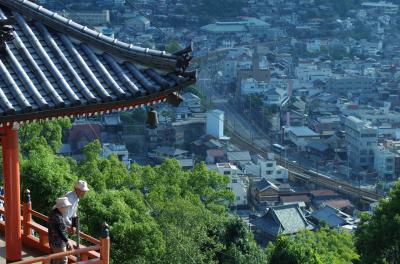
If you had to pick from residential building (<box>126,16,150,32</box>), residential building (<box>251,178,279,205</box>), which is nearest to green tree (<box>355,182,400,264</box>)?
residential building (<box>251,178,279,205</box>)

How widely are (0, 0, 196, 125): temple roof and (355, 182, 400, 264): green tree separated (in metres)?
7.37

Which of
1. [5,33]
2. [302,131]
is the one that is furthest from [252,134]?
[5,33]

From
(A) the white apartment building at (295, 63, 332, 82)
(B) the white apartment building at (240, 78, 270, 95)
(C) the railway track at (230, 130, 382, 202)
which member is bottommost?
(C) the railway track at (230, 130, 382, 202)

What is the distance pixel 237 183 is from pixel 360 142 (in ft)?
26.8

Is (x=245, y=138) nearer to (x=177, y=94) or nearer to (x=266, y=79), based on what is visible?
(x=266, y=79)

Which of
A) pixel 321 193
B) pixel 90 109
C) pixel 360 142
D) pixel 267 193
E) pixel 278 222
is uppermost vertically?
pixel 90 109

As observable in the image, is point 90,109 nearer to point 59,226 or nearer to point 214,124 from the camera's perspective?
point 59,226

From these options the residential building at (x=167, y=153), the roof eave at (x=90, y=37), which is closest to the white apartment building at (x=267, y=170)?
the residential building at (x=167, y=153)

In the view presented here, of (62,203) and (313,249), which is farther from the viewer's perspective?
(313,249)

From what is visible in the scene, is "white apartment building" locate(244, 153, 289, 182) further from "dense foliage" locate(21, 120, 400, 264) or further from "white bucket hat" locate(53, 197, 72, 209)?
"white bucket hat" locate(53, 197, 72, 209)

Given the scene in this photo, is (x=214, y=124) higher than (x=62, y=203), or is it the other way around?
(x=62, y=203)

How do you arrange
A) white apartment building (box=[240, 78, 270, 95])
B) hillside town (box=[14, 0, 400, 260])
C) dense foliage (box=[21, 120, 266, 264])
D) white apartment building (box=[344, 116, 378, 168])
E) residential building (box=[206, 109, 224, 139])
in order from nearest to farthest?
dense foliage (box=[21, 120, 266, 264]) < hillside town (box=[14, 0, 400, 260]) < white apartment building (box=[344, 116, 378, 168]) < residential building (box=[206, 109, 224, 139]) < white apartment building (box=[240, 78, 270, 95])

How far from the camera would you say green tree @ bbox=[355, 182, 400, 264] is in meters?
11.5

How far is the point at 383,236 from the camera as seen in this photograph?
11.6 m
